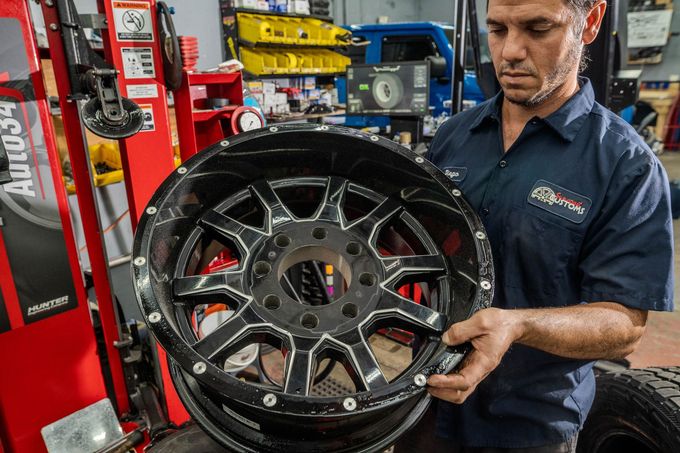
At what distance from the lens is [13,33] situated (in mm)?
1277

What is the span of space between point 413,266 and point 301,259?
28 centimetres

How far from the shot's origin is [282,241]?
1155 mm

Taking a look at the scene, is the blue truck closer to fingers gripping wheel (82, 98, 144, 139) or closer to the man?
fingers gripping wheel (82, 98, 144, 139)

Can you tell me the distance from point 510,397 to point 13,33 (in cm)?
164

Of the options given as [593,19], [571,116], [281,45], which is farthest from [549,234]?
[281,45]

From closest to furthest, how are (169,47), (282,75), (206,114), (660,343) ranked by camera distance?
(169,47)
(206,114)
(660,343)
(282,75)

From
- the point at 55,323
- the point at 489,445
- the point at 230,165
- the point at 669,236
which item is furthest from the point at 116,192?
the point at 669,236

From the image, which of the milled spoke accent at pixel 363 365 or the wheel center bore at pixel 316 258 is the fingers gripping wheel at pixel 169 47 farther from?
the milled spoke accent at pixel 363 365

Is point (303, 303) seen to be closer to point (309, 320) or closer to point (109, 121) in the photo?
point (309, 320)

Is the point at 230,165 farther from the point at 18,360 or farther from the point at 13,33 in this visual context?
the point at 18,360

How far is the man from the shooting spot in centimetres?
98

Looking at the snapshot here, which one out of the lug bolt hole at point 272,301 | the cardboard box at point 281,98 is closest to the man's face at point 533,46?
the lug bolt hole at point 272,301

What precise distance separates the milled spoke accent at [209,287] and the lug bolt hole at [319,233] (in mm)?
206

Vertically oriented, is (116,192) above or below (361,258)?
below
